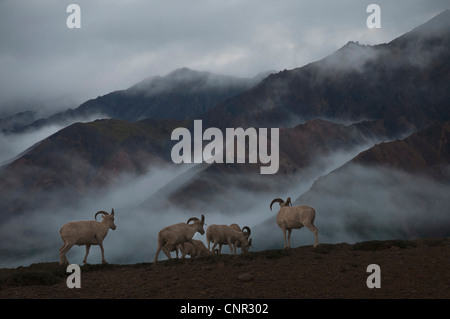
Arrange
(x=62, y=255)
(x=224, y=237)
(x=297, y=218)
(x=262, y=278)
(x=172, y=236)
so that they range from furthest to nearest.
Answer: (x=224, y=237) < (x=297, y=218) < (x=172, y=236) < (x=62, y=255) < (x=262, y=278)

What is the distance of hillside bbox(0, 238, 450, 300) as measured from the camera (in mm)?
19641

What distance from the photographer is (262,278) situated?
71.4ft

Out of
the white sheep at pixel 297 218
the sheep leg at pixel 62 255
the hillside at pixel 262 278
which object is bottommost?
the hillside at pixel 262 278

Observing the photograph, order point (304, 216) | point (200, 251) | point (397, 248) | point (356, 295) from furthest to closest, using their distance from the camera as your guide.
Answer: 1. point (200, 251)
2. point (304, 216)
3. point (397, 248)
4. point (356, 295)

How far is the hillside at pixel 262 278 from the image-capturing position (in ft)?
64.4

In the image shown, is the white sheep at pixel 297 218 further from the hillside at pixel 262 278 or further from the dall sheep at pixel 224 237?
the dall sheep at pixel 224 237

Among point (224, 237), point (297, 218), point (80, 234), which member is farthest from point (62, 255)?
point (297, 218)

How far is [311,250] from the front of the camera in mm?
27656

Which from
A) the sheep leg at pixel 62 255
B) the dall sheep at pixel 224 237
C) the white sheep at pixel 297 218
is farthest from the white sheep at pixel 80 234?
the white sheep at pixel 297 218

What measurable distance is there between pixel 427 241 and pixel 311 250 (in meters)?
7.67

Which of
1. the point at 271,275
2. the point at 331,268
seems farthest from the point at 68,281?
the point at 331,268

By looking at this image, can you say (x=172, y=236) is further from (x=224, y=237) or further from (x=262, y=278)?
(x=262, y=278)

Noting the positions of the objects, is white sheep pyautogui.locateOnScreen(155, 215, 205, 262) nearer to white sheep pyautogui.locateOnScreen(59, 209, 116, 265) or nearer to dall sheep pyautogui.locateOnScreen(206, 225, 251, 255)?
white sheep pyautogui.locateOnScreen(59, 209, 116, 265)
